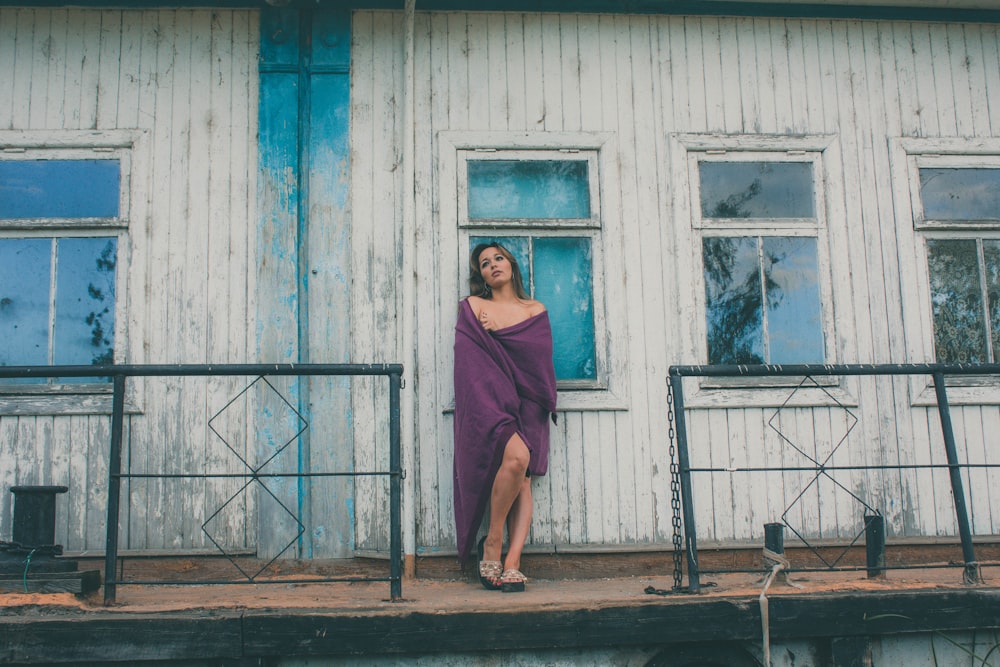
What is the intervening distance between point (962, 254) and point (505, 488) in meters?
3.35

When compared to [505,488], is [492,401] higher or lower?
higher

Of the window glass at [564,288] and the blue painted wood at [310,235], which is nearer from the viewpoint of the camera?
the blue painted wood at [310,235]

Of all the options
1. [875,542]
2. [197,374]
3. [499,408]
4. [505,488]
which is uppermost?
[197,374]

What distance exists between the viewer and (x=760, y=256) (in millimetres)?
5543

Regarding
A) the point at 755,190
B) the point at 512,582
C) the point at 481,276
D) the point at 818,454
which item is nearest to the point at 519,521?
the point at 512,582

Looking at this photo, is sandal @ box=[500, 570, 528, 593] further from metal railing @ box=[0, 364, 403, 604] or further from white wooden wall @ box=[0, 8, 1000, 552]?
Answer: white wooden wall @ box=[0, 8, 1000, 552]

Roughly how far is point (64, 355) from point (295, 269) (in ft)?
4.71

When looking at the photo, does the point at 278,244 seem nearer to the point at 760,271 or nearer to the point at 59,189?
the point at 59,189

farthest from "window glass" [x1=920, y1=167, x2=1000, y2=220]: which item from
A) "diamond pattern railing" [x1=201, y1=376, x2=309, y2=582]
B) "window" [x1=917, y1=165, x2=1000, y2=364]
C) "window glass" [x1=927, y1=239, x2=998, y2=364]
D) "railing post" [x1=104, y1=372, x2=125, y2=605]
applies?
"railing post" [x1=104, y1=372, x2=125, y2=605]

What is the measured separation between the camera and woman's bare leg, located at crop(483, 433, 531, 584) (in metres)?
4.55

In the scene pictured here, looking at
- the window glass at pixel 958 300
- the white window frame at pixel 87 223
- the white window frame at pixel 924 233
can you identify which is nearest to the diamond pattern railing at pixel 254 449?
the white window frame at pixel 87 223

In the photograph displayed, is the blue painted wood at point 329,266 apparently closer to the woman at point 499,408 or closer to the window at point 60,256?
the woman at point 499,408

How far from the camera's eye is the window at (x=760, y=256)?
18.0ft

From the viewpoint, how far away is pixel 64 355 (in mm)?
5211
